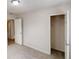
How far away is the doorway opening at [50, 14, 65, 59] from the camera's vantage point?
16.0 ft

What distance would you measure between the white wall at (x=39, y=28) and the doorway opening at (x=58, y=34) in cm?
81

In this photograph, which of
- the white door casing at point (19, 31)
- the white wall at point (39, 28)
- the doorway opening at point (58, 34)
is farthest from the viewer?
the white door casing at point (19, 31)

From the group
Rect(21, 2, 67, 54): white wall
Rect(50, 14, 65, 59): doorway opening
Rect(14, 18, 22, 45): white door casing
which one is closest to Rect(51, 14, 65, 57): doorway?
Rect(50, 14, 65, 59): doorway opening

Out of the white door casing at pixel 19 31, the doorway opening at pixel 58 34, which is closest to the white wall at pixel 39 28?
the white door casing at pixel 19 31

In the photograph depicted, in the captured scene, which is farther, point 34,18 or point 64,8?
point 34,18

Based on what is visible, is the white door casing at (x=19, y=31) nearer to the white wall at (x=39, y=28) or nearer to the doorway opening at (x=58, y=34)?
the white wall at (x=39, y=28)

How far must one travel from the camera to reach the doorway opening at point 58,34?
4.88m

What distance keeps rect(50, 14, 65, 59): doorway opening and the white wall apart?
81 centimetres

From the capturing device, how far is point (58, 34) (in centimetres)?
512
